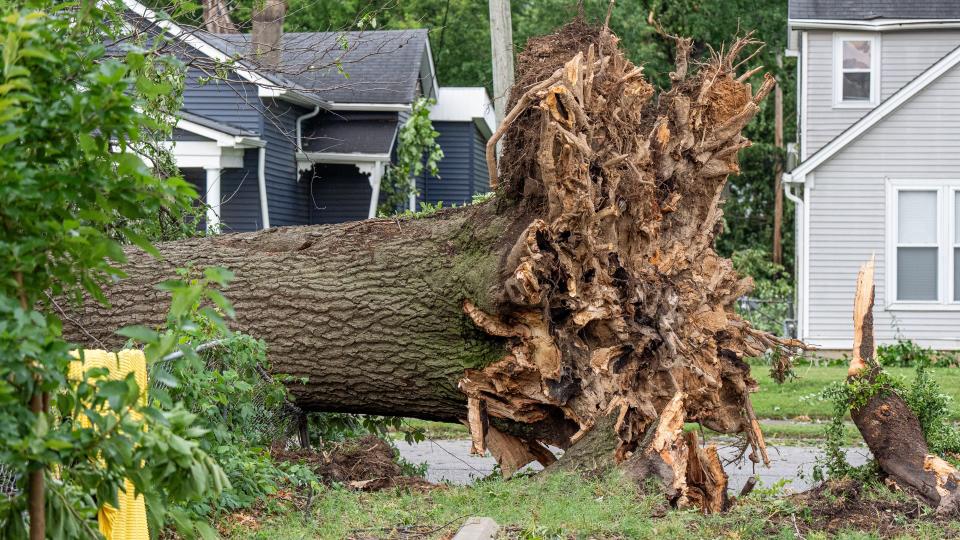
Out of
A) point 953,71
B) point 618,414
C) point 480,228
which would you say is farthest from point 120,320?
point 953,71

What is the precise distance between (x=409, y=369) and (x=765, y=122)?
24847 millimetres

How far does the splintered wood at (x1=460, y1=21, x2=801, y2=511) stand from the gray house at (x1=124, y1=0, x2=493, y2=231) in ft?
34.0

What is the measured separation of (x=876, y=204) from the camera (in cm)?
1702

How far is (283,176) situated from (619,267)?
14.1m

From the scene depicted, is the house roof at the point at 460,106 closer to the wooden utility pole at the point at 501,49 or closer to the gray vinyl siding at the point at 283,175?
the gray vinyl siding at the point at 283,175

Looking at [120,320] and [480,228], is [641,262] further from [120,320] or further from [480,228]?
[120,320]

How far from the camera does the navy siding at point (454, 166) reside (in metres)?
23.4

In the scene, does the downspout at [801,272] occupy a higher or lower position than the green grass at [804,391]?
higher

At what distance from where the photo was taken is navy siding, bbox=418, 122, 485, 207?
23359 millimetres

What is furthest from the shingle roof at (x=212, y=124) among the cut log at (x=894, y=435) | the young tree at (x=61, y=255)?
the young tree at (x=61, y=255)

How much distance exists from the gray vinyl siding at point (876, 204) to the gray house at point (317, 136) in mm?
7573

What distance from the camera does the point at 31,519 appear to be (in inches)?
112

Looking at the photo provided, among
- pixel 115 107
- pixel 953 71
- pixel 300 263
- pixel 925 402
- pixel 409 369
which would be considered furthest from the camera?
pixel 953 71

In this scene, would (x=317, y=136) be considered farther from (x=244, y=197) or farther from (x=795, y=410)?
(x=795, y=410)
